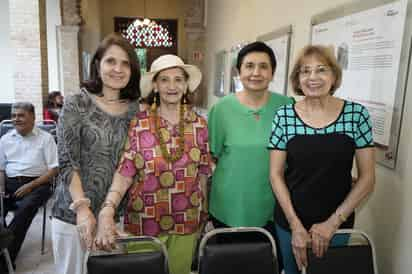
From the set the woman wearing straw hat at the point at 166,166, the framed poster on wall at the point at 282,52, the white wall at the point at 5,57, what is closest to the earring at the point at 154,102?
the woman wearing straw hat at the point at 166,166

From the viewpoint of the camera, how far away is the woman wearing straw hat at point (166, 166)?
1524 millimetres

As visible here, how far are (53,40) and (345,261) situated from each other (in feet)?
29.0

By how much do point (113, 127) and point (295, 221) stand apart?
0.87 m

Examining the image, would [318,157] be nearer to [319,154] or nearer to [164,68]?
[319,154]

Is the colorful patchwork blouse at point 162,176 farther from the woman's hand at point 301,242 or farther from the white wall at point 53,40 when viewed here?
the white wall at point 53,40

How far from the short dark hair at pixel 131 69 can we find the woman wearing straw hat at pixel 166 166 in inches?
2.8

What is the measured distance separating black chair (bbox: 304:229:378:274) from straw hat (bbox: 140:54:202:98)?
95 cm

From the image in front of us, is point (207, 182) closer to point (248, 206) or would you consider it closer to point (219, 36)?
point (248, 206)

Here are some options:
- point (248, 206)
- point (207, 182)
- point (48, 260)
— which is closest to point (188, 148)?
point (207, 182)

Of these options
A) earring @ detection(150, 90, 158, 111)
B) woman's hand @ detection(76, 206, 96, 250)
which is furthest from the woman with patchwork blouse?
woman's hand @ detection(76, 206, 96, 250)

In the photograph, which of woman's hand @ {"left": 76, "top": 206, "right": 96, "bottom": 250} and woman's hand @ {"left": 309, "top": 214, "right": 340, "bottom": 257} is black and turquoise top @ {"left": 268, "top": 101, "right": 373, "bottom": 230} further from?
woman's hand @ {"left": 76, "top": 206, "right": 96, "bottom": 250}

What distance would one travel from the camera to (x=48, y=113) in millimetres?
5559

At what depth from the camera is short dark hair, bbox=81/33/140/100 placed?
5.21 ft

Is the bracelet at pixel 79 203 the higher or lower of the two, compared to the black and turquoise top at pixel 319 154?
lower
